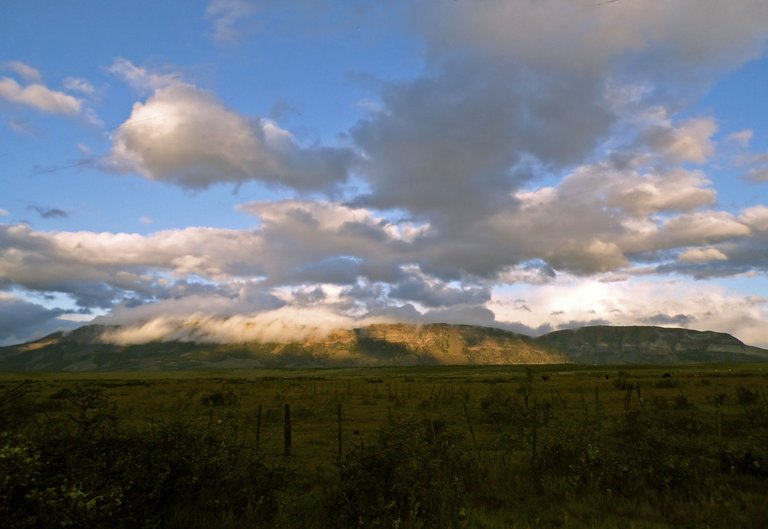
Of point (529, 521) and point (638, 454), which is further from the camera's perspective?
point (638, 454)

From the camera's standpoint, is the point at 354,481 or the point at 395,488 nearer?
the point at 395,488

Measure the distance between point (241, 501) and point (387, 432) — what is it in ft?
10.6

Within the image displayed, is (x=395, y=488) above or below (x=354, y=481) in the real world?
below

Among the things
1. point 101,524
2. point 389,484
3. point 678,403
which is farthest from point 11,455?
point 678,403

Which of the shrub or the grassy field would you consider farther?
the shrub

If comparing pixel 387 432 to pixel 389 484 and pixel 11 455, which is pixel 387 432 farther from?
pixel 11 455

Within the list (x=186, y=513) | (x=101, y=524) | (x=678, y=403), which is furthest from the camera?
(x=678, y=403)

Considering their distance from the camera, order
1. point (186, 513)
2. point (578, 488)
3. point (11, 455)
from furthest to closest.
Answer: point (578, 488), point (186, 513), point (11, 455)

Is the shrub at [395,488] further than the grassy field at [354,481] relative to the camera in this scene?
Yes

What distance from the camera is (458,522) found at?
8.54 metres

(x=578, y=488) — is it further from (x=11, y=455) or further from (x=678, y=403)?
(x=678, y=403)

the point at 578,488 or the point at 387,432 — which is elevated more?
the point at 387,432

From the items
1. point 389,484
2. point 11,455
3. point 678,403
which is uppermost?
point 11,455

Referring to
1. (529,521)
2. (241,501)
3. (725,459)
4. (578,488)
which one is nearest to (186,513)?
(241,501)
